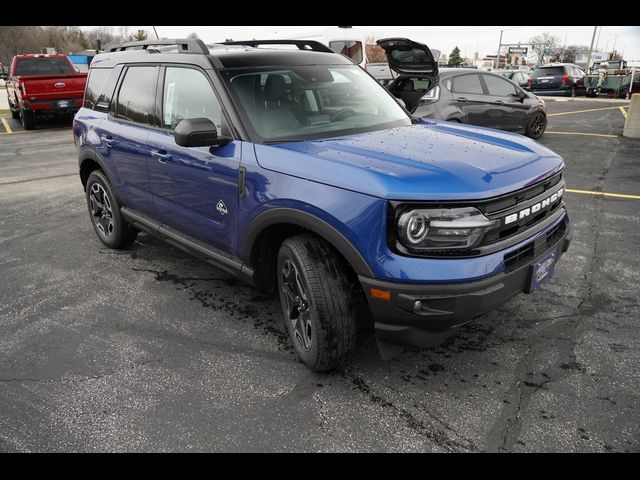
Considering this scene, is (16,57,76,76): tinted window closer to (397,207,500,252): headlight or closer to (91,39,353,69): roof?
(91,39,353,69): roof

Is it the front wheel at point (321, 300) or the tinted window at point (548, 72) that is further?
the tinted window at point (548, 72)

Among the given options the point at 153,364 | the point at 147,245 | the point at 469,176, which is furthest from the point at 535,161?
the point at 147,245

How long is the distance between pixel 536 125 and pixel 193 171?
31.5 feet

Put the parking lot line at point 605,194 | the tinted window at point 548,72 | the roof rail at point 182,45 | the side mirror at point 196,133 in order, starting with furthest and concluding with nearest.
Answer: the tinted window at point 548,72
the parking lot line at point 605,194
the roof rail at point 182,45
the side mirror at point 196,133

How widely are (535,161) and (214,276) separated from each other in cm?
274

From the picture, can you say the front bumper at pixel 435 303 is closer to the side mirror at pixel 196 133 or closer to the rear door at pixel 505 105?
the side mirror at pixel 196 133

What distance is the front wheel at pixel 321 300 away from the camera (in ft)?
8.74

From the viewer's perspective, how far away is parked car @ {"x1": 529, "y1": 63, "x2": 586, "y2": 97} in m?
22.7

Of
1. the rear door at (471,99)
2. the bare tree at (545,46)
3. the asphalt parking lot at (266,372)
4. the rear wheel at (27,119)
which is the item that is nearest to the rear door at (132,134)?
the asphalt parking lot at (266,372)

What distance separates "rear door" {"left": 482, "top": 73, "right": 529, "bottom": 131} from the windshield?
21.9 feet

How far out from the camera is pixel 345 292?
2676 millimetres

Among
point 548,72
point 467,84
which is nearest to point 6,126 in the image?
point 467,84

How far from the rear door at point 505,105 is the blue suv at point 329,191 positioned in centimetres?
643

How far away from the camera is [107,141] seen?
14.7 feet
